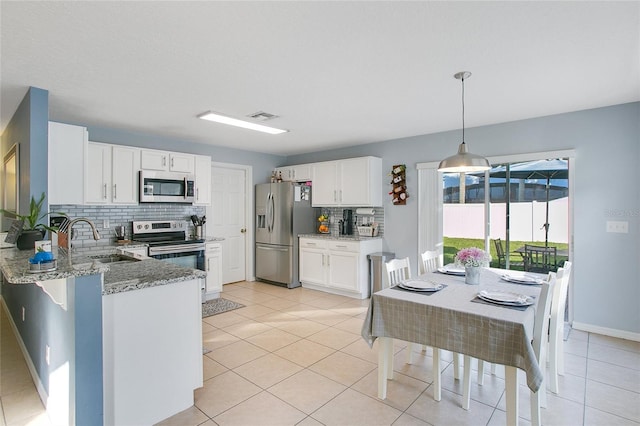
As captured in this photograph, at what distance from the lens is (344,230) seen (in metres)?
5.72

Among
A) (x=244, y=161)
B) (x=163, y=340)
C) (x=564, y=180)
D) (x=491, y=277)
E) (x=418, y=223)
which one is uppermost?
(x=244, y=161)

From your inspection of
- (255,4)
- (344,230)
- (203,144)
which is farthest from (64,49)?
(344,230)

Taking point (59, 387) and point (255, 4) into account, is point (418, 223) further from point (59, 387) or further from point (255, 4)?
point (59, 387)

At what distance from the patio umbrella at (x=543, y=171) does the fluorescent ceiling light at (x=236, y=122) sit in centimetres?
295

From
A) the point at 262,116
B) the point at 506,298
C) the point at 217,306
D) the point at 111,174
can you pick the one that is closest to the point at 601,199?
the point at 506,298

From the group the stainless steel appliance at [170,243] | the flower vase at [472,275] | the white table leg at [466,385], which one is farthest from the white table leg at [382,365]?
the stainless steel appliance at [170,243]

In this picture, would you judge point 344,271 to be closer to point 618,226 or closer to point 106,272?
point 618,226

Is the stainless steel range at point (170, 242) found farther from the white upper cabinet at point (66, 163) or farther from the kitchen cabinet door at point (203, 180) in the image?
the white upper cabinet at point (66, 163)

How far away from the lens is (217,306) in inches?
180

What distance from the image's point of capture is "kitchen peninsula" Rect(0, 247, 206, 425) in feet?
5.86

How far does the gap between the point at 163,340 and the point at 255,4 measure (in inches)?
79.5

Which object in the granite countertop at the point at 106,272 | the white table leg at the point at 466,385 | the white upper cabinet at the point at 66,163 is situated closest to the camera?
the granite countertop at the point at 106,272

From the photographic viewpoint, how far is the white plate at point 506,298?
2.09m

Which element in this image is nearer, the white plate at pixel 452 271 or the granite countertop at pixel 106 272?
the granite countertop at pixel 106 272
